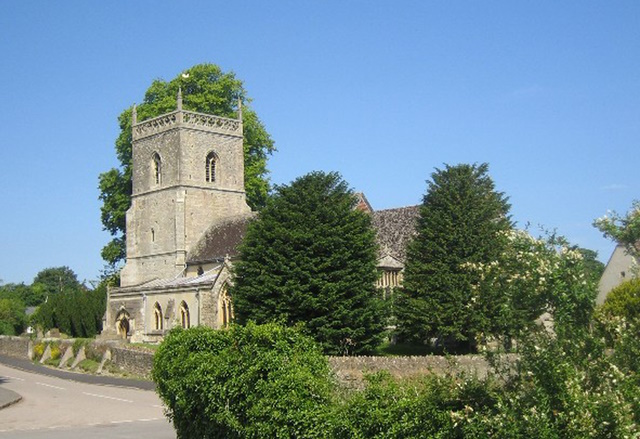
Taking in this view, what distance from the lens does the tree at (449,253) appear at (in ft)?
120

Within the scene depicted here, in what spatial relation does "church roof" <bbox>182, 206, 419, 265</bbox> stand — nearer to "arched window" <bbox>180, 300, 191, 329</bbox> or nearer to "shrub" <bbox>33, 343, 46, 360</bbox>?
"arched window" <bbox>180, 300, 191, 329</bbox>

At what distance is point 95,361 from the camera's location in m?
45.1

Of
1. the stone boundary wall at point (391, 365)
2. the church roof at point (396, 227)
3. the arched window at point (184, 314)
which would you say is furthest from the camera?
the church roof at point (396, 227)

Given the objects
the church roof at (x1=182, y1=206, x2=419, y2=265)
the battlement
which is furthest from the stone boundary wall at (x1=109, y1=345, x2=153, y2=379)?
the battlement

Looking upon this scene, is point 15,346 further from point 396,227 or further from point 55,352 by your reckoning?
point 396,227

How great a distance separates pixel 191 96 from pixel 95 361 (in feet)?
70.7

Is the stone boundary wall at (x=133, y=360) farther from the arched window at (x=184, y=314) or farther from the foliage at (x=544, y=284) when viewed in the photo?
the foliage at (x=544, y=284)

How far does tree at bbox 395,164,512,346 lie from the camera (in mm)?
36625

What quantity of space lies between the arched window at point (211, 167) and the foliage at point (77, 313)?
1046cm

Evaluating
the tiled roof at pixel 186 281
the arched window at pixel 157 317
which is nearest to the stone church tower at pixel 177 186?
the tiled roof at pixel 186 281

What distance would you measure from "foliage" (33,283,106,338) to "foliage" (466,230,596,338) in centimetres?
4859

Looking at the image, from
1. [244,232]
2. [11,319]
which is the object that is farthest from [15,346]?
[11,319]

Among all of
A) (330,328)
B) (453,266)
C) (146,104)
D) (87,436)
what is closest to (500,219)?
(453,266)

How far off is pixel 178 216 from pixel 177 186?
76.7 inches
